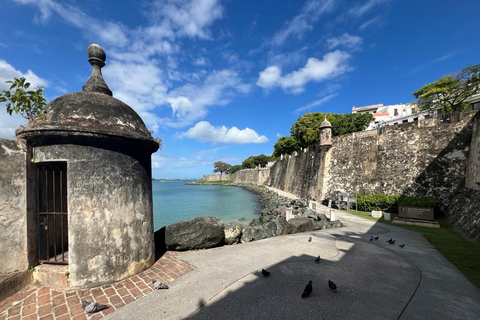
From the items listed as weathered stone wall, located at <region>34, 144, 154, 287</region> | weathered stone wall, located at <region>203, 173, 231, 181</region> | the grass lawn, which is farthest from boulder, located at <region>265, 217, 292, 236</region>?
weathered stone wall, located at <region>203, 173, 231, 181</region>

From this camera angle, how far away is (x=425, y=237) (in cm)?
872

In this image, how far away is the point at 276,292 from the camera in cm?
392

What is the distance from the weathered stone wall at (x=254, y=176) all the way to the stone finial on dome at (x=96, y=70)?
185 feet

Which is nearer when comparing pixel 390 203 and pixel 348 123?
pixel 390 203

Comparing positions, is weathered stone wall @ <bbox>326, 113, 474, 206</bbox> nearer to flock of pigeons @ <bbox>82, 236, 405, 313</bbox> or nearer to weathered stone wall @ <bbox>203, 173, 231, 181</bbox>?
flock of pigeons @ <bbox>82, 236, 405, 313</bbox>

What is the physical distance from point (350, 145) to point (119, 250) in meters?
23.0

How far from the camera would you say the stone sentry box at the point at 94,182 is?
12.5 ft

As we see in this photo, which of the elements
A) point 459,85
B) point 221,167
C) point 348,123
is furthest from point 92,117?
point 221,167

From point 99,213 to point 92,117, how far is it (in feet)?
6.51

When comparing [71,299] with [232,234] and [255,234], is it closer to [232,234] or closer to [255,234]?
[232,234]

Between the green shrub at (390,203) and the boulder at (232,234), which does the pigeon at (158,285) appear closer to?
the boulder at (232,234)

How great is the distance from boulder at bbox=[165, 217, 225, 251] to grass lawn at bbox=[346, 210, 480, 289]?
6526mm

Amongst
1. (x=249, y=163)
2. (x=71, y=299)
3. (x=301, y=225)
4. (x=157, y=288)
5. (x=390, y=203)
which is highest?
(x=249, y=163)

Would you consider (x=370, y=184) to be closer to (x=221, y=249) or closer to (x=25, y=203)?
(x=221, y=249)
